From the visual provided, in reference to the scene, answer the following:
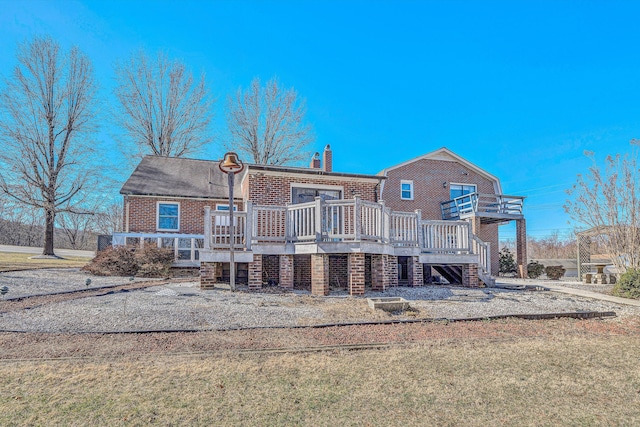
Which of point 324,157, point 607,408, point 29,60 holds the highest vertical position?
point 29,60

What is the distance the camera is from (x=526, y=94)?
76.5 feet

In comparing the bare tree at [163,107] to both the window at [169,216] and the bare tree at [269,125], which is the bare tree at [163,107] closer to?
the bare tree at [269,125]

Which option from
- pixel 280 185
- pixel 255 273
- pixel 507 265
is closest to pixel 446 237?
pixel 280 185

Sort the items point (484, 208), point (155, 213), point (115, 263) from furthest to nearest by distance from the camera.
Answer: point (484, 208), point (155, 213), point (115, 263)

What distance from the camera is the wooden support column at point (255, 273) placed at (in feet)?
31.8

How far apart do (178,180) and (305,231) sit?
11823 mm

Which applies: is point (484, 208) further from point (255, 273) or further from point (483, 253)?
point (255, 273)

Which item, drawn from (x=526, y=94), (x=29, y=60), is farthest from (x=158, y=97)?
(x=526, y=94)

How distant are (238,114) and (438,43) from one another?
18.3 meters

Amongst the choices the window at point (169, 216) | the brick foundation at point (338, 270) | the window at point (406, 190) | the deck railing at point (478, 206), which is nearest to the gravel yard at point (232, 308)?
the brick foundation at point (338, 270)

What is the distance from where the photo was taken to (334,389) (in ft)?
12.2

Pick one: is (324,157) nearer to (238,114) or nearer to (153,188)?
(153,188)

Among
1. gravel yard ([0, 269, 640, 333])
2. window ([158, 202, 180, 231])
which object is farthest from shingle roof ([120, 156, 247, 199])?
gravel yard ([0, 269, 640, 333])

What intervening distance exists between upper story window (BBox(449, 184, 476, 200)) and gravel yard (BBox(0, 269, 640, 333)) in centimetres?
1233
